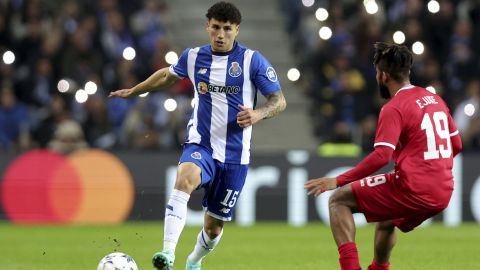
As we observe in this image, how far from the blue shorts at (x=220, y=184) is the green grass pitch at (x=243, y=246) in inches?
35.0

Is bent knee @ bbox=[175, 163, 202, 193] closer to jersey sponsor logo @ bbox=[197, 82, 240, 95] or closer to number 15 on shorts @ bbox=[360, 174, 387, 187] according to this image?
jersey sponsor logo @ bbox=[197, 82, 240, 95]

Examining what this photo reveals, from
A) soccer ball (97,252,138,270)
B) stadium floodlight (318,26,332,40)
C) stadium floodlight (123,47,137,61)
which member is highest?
stadium floodlight (318,26,332,40)

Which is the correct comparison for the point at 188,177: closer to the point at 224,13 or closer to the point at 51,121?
the point at 224,13

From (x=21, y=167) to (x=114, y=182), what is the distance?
142 cm

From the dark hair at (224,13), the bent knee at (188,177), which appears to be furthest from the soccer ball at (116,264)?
the dark hair at (224,13)

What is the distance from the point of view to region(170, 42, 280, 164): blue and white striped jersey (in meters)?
9.25

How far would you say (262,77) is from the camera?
9.25 metres

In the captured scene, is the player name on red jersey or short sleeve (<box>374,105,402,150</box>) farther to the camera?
the player name on red jersey

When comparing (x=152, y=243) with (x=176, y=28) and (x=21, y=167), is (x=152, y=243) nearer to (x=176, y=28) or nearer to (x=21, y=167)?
(x=21, y=167)

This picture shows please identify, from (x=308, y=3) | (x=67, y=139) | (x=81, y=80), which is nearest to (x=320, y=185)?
(x=67, y=139)

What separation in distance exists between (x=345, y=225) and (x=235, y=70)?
1.87 m

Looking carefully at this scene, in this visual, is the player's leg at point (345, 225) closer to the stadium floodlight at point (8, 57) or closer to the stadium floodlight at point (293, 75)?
the stadium floodlight at point (8, 57)

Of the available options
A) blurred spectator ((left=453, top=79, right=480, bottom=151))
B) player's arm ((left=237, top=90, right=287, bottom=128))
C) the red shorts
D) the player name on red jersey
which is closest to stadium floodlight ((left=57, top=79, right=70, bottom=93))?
blurred spectator ((left=453, top=79, right=480, bottom=151))

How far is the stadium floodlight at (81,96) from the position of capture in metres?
17.5
